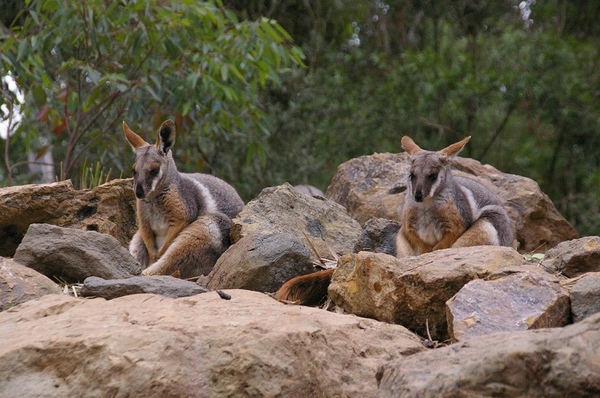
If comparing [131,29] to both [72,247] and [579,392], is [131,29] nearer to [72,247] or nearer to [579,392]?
[72,247]

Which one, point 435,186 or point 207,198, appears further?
point 207,198

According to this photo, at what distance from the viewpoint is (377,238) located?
744 cm

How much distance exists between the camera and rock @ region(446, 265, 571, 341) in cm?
458

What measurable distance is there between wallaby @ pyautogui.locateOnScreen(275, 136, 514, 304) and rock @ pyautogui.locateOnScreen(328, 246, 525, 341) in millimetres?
2141

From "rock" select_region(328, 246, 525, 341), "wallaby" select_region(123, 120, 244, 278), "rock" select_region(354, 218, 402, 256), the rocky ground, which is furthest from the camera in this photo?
"wallaby" select_region(123, 120, 244, 278)

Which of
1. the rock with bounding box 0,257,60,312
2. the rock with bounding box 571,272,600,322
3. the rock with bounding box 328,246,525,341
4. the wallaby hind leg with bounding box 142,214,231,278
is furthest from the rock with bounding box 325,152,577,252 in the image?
the rock with bounding box 0,257,60,312

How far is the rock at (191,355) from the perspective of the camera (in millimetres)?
3983

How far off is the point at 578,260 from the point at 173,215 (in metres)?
3.70

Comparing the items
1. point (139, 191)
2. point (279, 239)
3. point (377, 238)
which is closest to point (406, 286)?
point (279, 239)

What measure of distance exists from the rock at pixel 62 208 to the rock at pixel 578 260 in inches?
148

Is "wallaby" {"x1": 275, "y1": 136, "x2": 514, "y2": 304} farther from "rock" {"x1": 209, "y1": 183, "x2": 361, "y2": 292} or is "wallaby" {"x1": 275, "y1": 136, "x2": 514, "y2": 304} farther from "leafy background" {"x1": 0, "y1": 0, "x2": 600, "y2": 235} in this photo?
"leafy background" {"x1": 0, "y1": 0, "x2": 600, "y2": 235}

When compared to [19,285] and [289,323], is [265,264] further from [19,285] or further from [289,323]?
[19,285]

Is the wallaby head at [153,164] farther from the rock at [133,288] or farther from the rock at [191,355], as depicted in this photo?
the rock at [191,355]

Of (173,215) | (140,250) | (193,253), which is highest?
(173,215)
